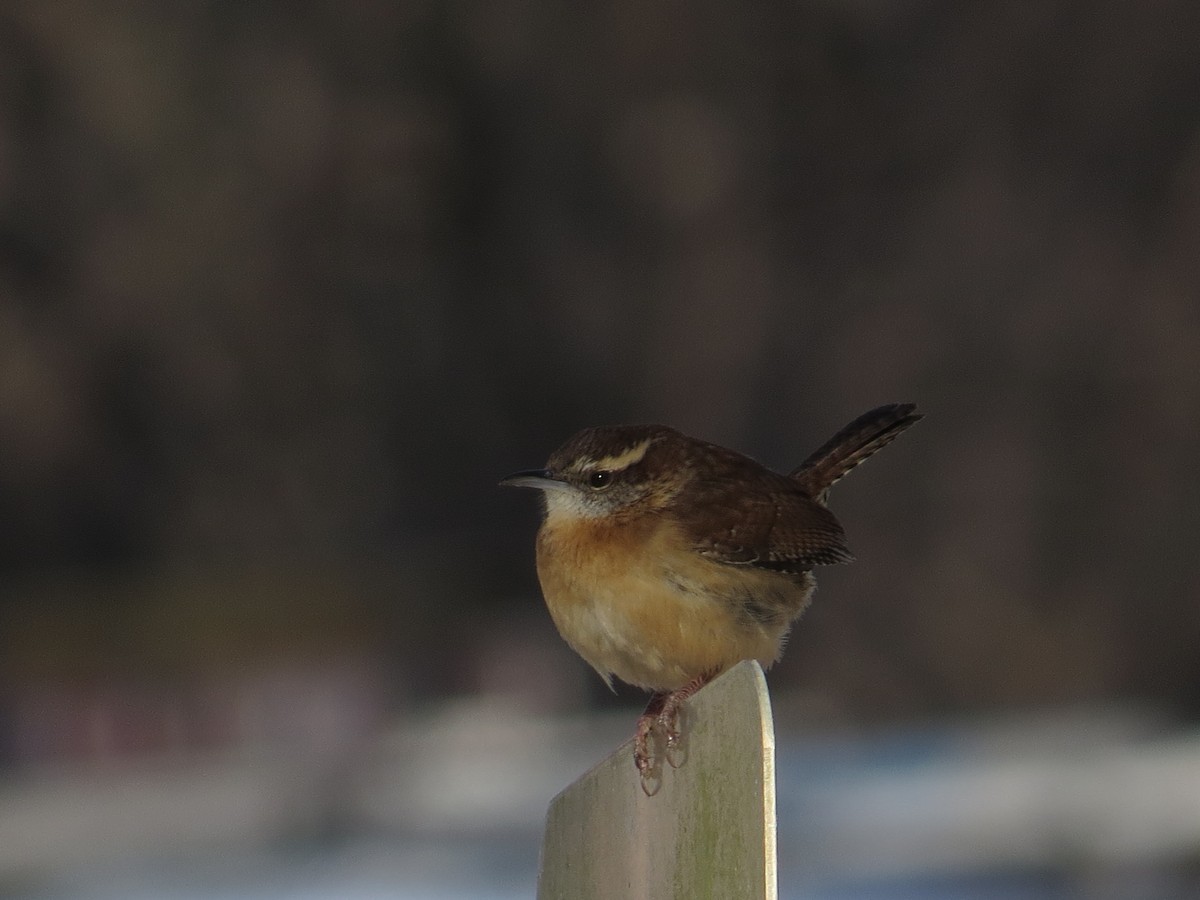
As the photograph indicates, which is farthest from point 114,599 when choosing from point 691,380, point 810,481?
point 810,481

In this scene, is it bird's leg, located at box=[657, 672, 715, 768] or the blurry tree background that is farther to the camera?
the blurry tree background

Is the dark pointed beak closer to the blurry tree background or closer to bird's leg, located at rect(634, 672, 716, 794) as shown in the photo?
bird's leg, located at rect(634, 672, 716, 794)

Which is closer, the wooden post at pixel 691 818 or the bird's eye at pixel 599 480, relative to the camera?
the wooden post at pixel 691 818

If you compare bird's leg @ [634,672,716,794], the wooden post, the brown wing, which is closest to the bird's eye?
the brown wing

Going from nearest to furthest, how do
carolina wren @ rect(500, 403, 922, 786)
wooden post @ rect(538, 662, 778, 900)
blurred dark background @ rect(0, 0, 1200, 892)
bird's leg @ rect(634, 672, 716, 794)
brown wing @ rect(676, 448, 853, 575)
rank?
wooden post @ rect(538, 662, 778, 900) < bird's leg @ rect(634, 672, 716, 794) < carolina wren @ rect(500, 403, 922, 786) < brown wing @ rect(676, 448, 853, 575) < blurred dark background @ rect(0, 0, 1200, 892)

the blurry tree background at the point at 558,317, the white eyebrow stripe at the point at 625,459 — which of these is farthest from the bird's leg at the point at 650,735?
the blurry tree background at the point at 558,317

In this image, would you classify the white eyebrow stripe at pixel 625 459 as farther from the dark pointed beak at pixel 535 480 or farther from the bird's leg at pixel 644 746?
the bird's leg at pixel 644 746

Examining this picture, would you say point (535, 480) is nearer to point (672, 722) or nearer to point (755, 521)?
point (755, 521)
